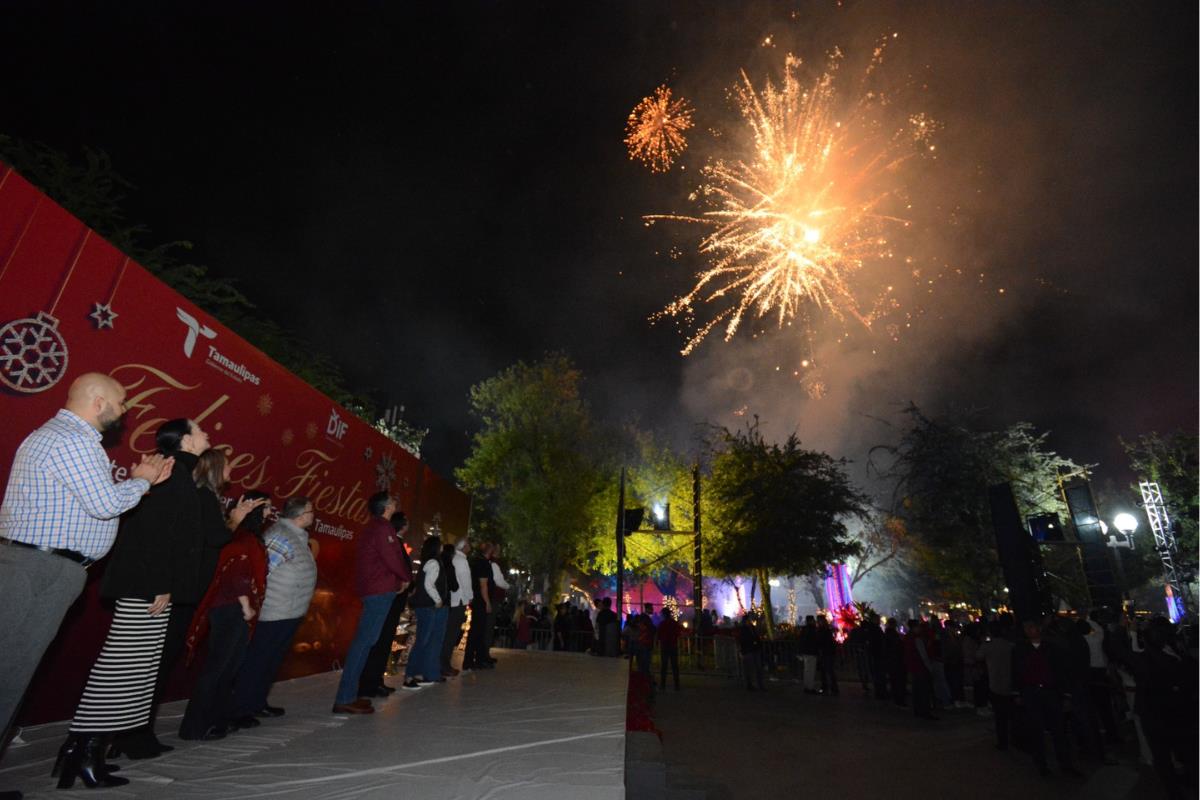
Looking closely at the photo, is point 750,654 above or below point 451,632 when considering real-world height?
below

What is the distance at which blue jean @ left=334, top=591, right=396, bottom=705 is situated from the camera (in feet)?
15.5

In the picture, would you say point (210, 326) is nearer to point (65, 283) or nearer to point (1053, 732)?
point (65, 283)

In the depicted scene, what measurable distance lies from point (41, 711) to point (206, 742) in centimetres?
152

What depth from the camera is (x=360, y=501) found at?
9.20 m

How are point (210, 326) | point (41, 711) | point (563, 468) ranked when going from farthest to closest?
point (563, 468) < point (210, 326) < point (41, 711)

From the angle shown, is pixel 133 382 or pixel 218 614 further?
pixel 133 382

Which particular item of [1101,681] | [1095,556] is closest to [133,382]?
[1101,681]

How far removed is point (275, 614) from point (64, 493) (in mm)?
2155

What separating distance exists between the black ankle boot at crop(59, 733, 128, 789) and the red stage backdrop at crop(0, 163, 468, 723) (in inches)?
71.5

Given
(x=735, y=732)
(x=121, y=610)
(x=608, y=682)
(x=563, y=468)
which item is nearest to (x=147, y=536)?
(x=121, y=610)

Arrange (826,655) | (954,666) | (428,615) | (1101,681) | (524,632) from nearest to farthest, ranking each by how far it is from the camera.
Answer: (428,615) < (1101,681) < (954,666) < (826,655) < (524,632)

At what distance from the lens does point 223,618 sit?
393 centimetres

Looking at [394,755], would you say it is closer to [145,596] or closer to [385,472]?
[145,596]

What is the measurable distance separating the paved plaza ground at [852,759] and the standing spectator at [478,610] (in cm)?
290
